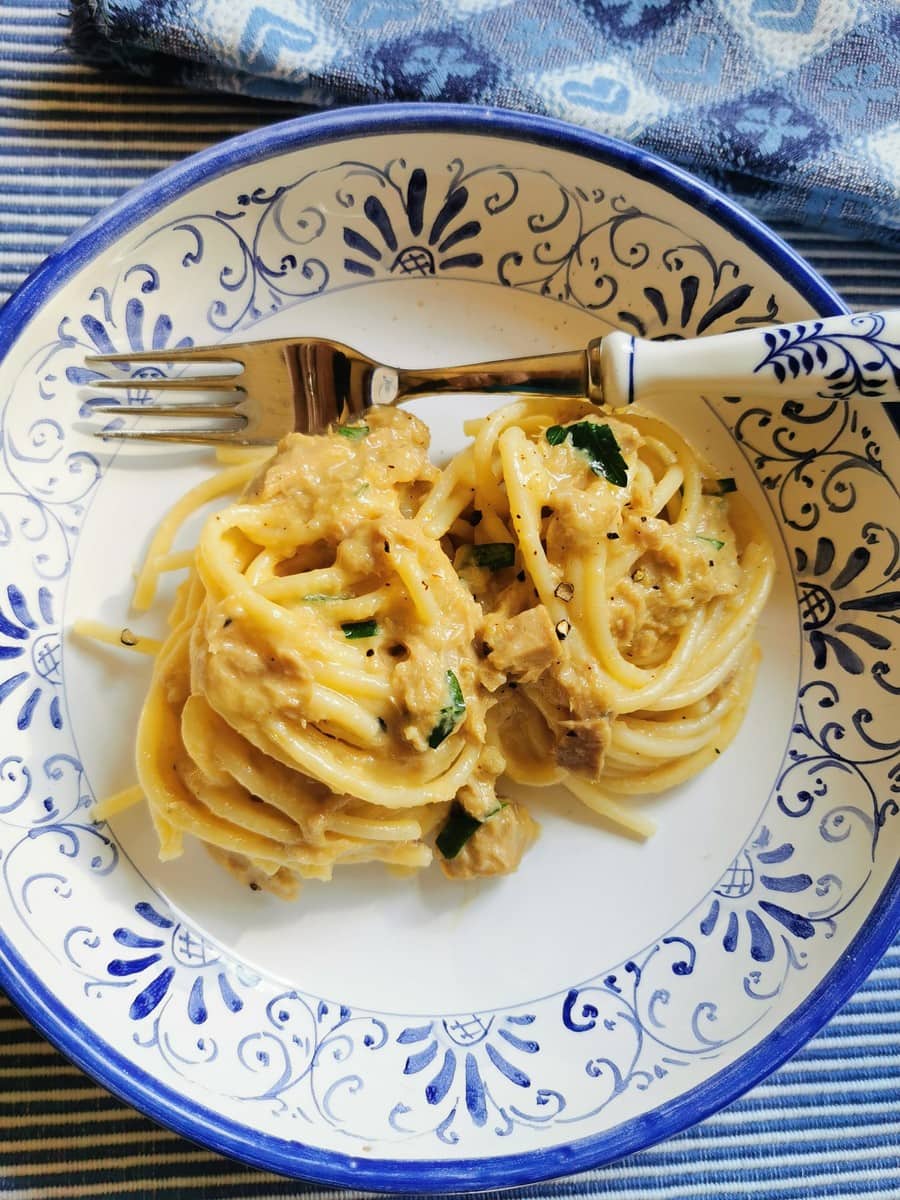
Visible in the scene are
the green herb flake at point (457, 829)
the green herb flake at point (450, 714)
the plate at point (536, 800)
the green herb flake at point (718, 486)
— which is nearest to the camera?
the green herb flake at point (450, 714)

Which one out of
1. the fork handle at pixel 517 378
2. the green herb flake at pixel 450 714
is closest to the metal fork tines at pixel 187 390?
the fork handle at pixel 517 378

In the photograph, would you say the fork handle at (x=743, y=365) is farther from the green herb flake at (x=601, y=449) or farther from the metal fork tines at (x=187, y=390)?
the metal fork tines at (x=187, y=390)

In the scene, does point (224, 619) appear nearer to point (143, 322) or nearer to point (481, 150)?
point (143, 322)

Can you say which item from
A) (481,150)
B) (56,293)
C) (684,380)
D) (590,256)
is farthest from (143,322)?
(684,380)

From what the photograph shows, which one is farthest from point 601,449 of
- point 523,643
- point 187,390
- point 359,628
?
point 187,390

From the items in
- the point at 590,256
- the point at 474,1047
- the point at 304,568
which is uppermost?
the point at 590,256

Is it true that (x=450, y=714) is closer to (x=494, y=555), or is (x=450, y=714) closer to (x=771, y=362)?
(x=494, y=555)
